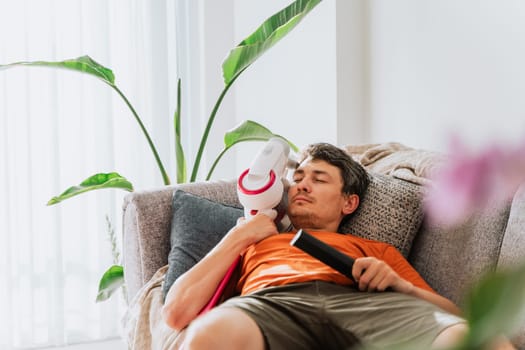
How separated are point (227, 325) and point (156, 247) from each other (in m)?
0.72

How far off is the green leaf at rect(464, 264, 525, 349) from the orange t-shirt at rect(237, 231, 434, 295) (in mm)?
1503

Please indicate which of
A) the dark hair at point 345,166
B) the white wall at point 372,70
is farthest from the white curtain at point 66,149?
the dark hair at point 345,166

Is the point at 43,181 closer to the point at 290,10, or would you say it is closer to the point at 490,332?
the point at 290,10

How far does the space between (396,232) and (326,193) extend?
0.73ft

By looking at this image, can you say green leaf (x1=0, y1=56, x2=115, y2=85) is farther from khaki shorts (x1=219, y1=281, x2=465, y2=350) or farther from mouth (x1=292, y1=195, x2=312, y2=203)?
khaki shorts (x1=219, y1=281, x2=465, y2=350)

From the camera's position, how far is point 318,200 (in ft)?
6.34

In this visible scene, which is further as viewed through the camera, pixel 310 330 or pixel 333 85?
pixel 333 85

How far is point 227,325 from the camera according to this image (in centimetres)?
142

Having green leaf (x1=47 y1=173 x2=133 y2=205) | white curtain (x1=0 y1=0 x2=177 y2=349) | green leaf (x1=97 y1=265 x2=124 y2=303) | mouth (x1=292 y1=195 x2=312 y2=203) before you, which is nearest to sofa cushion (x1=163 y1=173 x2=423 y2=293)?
mouth (x1=292 y1=195 x2=312 y2=203)

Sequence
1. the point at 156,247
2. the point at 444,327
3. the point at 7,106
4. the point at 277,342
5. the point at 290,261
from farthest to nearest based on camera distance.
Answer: the point at 7,106 < the point at 156,247 < the point at 290,261 < the point at 277,342 < the point at 444,327

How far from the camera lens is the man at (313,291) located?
142 cm

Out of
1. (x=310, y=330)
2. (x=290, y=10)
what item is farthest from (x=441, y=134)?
(x=290, y=10)

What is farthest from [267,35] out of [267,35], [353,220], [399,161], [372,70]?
[353,220]

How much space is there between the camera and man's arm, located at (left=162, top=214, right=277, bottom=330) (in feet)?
5.61
